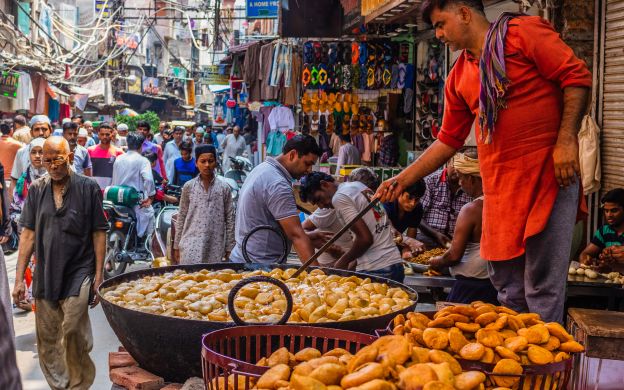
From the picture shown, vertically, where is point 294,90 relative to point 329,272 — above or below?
above

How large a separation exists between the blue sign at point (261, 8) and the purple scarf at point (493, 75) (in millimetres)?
14576

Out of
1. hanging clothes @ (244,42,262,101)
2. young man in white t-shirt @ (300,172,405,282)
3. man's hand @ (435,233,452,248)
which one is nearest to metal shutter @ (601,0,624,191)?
man's hand @ (435,233,452,248)

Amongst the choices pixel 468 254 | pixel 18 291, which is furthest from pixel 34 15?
pixel 468 254

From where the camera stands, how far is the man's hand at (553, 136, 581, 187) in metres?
3.07

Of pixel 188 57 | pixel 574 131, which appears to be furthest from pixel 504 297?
pixel 188 57

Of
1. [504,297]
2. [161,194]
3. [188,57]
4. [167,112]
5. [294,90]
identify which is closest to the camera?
[504,297]

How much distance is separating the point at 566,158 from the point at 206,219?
461 centimetres

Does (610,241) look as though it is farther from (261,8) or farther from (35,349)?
(261,8)

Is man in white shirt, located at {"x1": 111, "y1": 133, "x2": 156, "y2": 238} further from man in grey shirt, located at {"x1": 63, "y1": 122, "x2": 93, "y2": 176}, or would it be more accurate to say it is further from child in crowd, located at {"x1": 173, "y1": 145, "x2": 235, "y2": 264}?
child in crowd, located at {"x1": 173, "y1": 145, "x2": 235, "y2": 264}

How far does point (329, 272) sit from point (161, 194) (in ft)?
26.0

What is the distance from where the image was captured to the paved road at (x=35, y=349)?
682 centimetres

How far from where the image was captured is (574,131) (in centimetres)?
308

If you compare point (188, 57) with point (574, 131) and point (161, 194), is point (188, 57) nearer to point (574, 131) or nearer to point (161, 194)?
point (161, 194)

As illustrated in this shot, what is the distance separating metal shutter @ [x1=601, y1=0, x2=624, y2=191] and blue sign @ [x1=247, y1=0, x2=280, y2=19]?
35.8 feet
